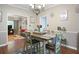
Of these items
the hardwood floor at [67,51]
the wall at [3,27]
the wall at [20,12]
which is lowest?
the hardwood floor at [67,51]

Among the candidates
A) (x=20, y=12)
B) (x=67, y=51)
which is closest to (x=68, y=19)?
(x=67, y=51)

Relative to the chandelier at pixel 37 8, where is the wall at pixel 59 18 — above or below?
below

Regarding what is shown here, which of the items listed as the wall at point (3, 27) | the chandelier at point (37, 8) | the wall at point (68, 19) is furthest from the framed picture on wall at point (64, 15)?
the wall at point (3, 27)

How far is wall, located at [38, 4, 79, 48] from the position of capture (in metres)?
1.81

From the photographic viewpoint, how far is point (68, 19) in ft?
5.98

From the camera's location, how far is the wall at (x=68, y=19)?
181cm

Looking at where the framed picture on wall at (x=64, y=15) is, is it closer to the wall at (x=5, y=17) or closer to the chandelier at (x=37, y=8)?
the chandelier at (x=37, y=8)

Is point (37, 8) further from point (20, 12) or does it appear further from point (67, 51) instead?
point (67, 51)

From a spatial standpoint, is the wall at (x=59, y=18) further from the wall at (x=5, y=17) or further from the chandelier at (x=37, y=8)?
the wall at (x=5, y=17)

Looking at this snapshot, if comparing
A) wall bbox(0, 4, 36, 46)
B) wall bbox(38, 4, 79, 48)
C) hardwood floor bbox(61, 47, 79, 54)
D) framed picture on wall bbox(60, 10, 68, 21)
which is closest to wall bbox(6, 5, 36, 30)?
wall bbox(0, 4, 36, 46)

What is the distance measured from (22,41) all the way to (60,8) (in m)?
0.86

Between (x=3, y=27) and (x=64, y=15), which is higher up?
(x=64, y=15)
